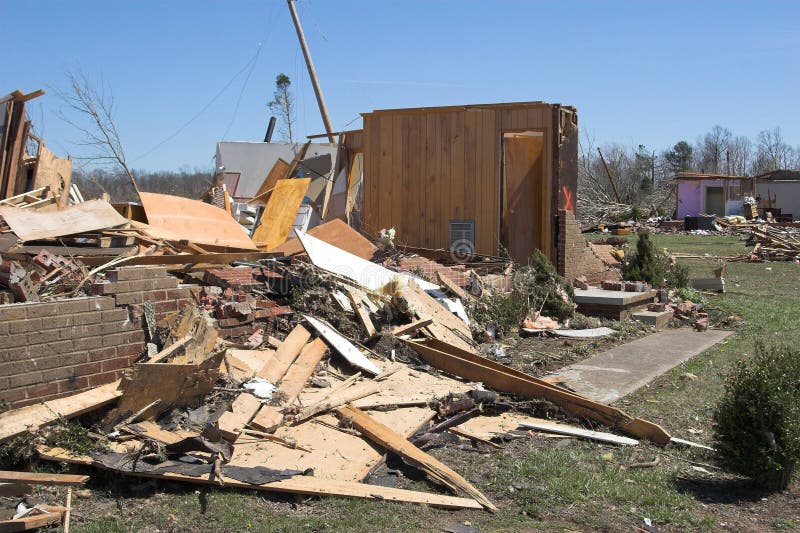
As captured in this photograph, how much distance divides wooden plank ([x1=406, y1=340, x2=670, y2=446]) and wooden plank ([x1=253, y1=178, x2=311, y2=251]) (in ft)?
16.7

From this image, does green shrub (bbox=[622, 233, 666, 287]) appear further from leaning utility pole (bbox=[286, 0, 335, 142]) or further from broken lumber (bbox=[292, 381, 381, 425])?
leaning utility pole (bbox=[286, 0, 335, 142])

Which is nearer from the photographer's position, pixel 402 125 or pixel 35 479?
pixel 35 479

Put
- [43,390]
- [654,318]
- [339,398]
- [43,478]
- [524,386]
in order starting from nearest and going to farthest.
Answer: [43,478] → [43,390] → [339,398] → [524,386] → [654,318]

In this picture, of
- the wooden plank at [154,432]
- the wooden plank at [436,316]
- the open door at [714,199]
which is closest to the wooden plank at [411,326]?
the wooden plank at [436,316]

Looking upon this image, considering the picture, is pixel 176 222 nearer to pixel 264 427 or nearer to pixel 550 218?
pixel 264 427

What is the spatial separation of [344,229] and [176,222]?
289cm

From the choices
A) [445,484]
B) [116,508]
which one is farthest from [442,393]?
[116,508]

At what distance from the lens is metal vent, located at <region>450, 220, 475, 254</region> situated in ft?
43.2

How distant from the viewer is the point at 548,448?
5344 millimetres

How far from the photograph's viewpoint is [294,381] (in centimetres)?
614

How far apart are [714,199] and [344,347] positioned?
125 feet

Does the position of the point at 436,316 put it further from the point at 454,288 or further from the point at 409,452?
the point at 409,452

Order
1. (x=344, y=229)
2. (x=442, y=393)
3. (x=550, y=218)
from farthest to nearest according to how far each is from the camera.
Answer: (x=550, y=218) → (x=344, y=229) → (x=442, y=393)

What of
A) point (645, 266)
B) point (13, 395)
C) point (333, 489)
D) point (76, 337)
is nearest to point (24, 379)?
point (13, 395)
